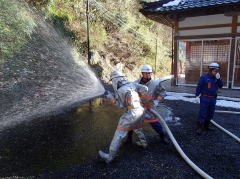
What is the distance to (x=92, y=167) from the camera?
299 centimetres

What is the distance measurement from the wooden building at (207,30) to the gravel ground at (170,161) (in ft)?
16.4

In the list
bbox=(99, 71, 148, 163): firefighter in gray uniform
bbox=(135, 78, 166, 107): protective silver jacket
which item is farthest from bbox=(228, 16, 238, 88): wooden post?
bbox=(99, 71, 148, 163): firefighter in gray uniform

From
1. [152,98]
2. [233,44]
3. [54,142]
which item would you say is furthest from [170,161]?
[233,44]

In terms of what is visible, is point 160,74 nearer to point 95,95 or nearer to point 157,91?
point 95,95

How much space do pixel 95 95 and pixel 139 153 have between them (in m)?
4.51

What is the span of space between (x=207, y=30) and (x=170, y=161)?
6.87m

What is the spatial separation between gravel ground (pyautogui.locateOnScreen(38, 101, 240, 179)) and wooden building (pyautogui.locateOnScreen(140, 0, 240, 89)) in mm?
4993

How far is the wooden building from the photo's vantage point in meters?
7.71

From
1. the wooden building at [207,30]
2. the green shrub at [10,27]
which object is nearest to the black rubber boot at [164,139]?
the green shrub at [10,27]

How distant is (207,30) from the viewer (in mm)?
8273

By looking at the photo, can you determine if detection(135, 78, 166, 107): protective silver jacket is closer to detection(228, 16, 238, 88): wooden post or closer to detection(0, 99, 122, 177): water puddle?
detection(0, 99, 122, 177): water puddle

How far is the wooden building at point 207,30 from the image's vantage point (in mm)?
7715

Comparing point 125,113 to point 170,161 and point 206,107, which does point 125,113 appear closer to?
point 170,161

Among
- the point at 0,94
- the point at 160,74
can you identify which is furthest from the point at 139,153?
the point at 160,74
